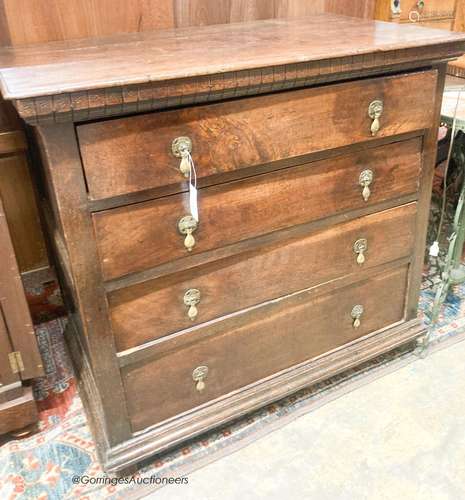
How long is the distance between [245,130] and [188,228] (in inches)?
8.8

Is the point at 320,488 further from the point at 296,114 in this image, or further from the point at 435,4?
the point at 435,4

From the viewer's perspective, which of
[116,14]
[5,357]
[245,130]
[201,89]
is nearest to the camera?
[201,89]

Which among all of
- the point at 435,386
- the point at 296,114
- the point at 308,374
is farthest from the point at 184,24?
the point at 435,386

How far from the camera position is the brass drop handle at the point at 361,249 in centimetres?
133

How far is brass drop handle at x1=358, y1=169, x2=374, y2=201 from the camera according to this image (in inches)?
48.8

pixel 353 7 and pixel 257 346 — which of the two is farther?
pixel 353 7

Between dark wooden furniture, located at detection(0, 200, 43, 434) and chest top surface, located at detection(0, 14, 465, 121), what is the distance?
396 mm

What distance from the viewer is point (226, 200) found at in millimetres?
1089

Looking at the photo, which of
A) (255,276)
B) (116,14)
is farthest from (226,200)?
(116,14)

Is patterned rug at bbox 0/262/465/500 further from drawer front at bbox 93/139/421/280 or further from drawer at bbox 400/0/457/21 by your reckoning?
drawer at bbox 400/0/457/21

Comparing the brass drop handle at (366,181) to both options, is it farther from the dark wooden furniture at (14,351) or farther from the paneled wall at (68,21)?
the dark wooden furniture at (14,351)

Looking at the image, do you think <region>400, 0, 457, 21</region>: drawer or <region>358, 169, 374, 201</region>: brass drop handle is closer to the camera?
<region>358, 169, 374, 201</region>: brass drop handle

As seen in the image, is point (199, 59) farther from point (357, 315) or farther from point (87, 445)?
point (87, 445)

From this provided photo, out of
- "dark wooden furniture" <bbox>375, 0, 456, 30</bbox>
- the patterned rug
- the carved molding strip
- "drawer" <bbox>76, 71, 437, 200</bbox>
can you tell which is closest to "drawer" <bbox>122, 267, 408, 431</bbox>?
the patterned rug
